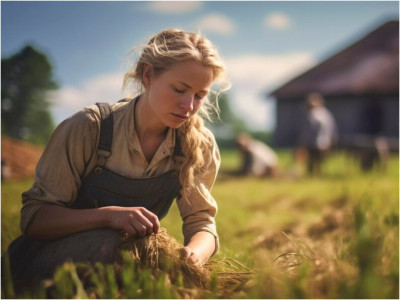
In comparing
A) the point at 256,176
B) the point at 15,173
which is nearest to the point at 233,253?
the point at 15,173

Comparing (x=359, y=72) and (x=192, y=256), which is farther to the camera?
(x=359, y=72)

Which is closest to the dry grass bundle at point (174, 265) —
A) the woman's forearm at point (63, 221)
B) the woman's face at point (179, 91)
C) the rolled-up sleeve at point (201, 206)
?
the woman's forearm at point (63, 221)

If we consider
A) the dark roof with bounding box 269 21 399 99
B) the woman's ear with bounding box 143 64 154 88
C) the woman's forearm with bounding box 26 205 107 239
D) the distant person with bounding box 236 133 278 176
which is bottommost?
the distant person with bounding box 236 133 278 176

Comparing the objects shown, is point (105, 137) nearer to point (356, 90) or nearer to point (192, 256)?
point (192, 256)

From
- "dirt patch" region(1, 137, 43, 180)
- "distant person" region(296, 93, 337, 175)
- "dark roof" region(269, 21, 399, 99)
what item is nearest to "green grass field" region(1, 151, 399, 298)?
"dirt patch" region(1, 137, 43, 180)

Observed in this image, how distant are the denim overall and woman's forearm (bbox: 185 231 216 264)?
0.96 feet

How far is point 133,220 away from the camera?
209 centimetres

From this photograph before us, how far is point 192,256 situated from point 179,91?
796 millimetres

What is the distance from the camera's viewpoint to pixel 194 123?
8.20ft

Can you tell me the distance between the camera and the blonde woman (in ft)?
7.09

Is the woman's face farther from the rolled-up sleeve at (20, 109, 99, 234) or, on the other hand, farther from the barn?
the barn

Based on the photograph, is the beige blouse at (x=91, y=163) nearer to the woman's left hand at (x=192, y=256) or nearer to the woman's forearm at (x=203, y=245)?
the woman's forearm at (x=203, y=245)

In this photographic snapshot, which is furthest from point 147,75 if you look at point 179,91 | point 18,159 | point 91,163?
point 18,159

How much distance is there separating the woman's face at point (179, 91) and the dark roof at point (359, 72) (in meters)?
19.5
